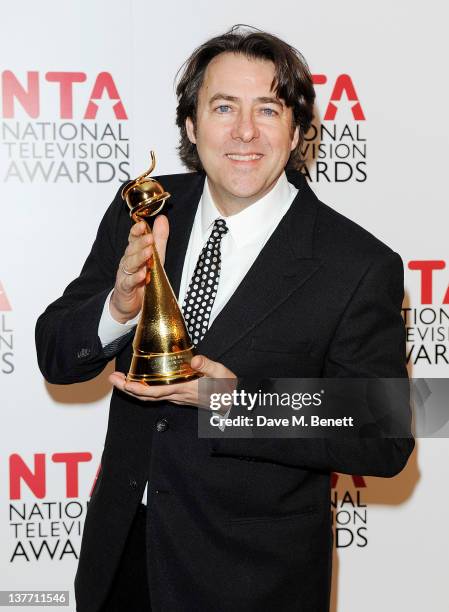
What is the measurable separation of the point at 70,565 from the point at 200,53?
69.9 inches

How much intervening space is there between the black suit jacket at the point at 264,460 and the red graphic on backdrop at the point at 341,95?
3.47 feet

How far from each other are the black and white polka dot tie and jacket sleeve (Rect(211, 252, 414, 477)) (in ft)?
0.55

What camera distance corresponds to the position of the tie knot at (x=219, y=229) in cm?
179

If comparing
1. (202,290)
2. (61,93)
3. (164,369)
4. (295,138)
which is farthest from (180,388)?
(61,93)

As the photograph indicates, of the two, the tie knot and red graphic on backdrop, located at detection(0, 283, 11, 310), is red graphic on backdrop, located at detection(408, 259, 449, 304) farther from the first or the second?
red graphic on backdrop, located at detection(0, 283, 11, 310)

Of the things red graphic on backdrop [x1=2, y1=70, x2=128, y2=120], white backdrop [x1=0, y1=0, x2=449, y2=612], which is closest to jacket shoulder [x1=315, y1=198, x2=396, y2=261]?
white backdrop [x1=0, y1=0, x2=449, y2=612]

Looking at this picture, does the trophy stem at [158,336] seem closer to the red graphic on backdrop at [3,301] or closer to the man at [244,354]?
the man at [244,354]

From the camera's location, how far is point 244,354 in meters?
1.64

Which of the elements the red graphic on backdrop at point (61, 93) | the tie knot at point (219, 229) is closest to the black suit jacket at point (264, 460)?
the tie knot at point (219, 229)

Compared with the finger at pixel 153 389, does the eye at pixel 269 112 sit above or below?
above

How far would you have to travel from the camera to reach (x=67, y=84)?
257 cm

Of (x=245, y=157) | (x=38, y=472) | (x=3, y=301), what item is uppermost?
(x=245, y=157)

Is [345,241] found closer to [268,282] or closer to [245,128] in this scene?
[268,282]

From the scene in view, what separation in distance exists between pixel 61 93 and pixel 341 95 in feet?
2.96
